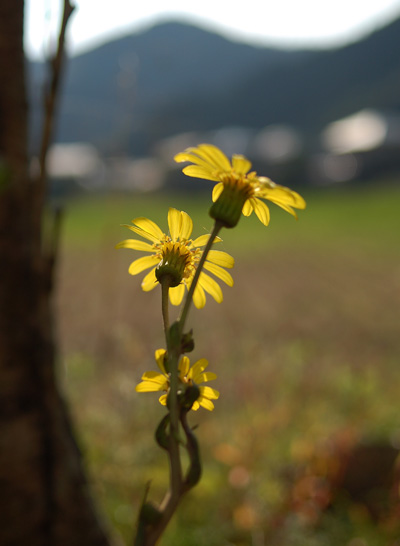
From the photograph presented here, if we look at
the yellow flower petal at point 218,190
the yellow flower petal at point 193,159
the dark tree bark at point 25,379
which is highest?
the yellow flower petal at point 193,159

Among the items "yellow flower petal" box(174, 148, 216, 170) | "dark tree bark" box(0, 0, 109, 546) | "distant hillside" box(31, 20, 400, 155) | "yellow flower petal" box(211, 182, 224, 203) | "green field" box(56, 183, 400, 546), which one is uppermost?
"distant hillside" box(31, 20, 400, 155)

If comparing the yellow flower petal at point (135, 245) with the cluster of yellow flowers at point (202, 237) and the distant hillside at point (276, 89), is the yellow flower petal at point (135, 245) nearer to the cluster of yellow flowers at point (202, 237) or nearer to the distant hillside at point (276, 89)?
the cluster of yellow flowers at point (202, 237)

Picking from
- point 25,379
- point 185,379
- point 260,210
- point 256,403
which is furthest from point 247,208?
point 256,403

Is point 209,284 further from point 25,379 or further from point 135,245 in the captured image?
point 25,379

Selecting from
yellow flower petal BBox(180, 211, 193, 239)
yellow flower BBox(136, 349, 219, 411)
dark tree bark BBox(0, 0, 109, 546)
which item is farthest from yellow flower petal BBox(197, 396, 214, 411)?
dark tree bark BBox(0, 0, 109, 546)

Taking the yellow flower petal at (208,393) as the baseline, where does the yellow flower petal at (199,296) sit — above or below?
above

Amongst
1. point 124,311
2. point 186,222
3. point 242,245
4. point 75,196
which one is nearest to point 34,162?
point 186,222

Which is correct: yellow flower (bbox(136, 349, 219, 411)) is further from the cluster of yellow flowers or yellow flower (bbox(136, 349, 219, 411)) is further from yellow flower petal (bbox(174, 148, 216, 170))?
yellow flower petal (bbox(174, 148, 216, 170))

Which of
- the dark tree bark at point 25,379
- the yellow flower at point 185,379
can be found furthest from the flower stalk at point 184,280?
the dark tree bark at point 25,379
